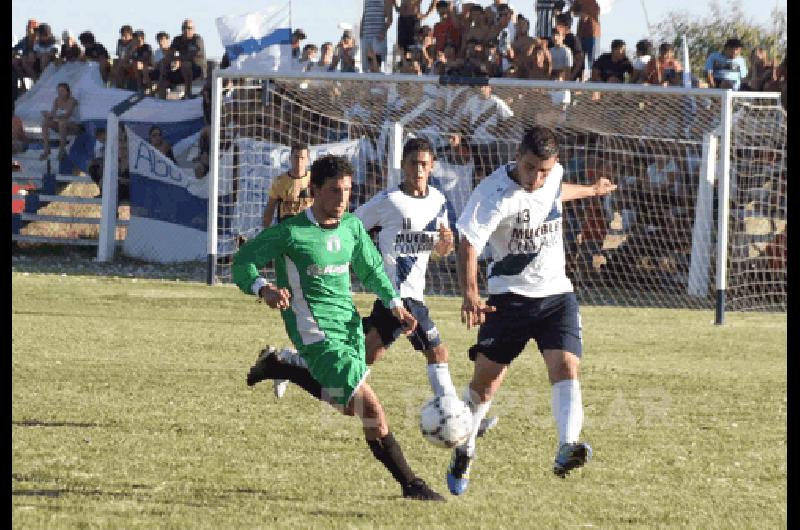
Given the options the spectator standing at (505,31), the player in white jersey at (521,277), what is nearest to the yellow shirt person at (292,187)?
the player in white jersey at (521,277)

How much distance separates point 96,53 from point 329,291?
2277 cm

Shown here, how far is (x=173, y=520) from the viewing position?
718 centimetres

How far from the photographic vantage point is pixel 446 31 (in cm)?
2373

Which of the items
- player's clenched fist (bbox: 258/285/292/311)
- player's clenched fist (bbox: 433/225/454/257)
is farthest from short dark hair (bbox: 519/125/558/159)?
player's clenched fist (bbox: 433/225/454/257)

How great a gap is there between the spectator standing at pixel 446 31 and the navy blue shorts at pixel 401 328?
1375 cm

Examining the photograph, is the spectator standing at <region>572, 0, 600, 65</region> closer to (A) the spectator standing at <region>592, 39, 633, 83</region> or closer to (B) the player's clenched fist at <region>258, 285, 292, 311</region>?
(A) the spectator standing at <region>592, 39, 633, 83</region>

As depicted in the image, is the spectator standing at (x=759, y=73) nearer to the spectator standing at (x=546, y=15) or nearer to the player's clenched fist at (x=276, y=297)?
the spectator standing at (x=546, y=15)

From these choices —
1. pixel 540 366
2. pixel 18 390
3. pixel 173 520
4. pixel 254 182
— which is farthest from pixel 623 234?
pixel 173 520

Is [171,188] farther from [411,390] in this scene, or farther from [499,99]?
[411,390]

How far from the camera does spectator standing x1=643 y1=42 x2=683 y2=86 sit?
21.8 m

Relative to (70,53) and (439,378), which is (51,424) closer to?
(439,378)

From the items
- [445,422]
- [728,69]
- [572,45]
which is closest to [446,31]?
A: [572,45]

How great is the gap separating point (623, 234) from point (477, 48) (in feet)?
12.2

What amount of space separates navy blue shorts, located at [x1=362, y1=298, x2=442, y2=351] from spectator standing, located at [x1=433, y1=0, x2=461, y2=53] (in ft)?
45.1
